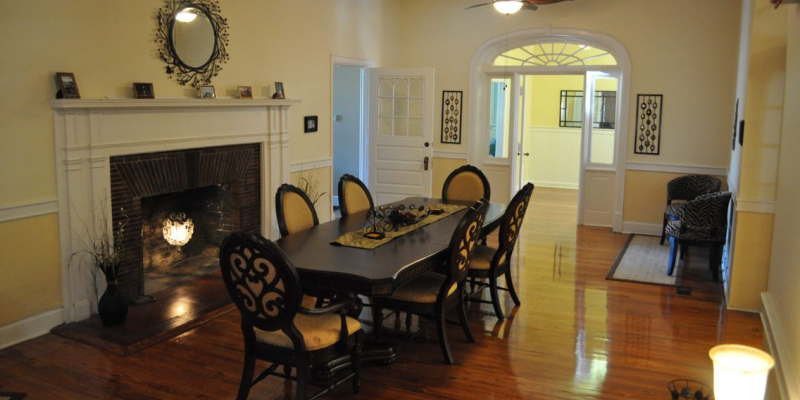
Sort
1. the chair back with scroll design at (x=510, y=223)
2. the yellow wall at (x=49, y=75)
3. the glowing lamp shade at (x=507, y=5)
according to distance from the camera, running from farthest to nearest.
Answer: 1. the glowing lamp shade at (x=507, y=5)
2. the chair back with scroll design at (x=510, y=223)
3. the yellow wall at (x=49, y=75)

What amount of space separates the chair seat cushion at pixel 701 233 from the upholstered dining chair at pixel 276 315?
3.90m

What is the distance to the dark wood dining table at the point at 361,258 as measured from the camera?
3.48m

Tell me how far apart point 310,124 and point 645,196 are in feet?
13.7

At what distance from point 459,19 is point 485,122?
141 cm

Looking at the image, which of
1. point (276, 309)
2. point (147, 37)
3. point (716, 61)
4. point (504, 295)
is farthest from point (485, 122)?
point (276, 309)

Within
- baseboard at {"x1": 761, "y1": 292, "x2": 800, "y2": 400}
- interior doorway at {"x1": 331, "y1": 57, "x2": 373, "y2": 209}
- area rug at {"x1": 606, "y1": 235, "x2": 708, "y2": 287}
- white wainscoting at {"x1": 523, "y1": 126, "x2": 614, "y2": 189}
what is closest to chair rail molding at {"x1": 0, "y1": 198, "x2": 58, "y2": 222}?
baseboard at {"x1": 761, "y1": 292, "x2": 800, "y2": 400}

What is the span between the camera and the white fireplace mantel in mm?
4453

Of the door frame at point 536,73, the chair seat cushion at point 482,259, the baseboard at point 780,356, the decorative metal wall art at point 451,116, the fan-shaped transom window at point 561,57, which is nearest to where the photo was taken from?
the baseboard at point 780,356

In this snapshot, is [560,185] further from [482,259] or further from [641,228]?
[482,259]

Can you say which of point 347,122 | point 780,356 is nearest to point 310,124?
point 347,122

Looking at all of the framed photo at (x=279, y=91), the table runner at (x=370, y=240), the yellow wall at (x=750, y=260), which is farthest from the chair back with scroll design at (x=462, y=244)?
the framed photo at (x=279, y=91)

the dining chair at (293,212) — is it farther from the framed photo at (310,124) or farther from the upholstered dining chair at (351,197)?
the framed photo at (310,124)

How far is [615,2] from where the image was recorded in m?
8.07

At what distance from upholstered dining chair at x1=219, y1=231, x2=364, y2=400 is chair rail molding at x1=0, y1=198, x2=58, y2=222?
1.83m
